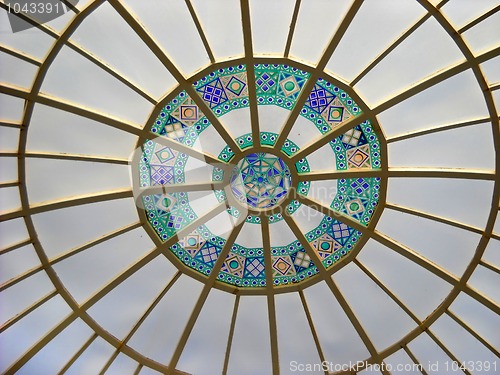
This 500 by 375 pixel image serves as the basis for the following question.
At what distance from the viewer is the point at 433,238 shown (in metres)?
13.3

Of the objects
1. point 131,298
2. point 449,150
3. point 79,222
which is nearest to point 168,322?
point 131,298

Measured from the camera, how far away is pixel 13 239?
42.5ft

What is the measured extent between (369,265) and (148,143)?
22.0 feet

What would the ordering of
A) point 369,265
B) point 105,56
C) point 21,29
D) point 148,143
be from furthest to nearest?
point 369,265 < point 148,143 < point 105,56 < point 21,29

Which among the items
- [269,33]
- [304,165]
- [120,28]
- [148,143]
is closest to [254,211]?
[304,165]

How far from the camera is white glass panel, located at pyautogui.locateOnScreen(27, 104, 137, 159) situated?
1200cm

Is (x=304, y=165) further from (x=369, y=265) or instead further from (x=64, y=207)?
(x=64, y=207)

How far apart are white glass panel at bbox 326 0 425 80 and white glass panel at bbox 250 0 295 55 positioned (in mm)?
1266

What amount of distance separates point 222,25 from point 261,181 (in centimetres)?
411

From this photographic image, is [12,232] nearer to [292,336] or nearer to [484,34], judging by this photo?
[292,336]

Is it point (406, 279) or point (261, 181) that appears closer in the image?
point (261, 181)

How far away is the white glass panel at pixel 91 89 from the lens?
11.4m

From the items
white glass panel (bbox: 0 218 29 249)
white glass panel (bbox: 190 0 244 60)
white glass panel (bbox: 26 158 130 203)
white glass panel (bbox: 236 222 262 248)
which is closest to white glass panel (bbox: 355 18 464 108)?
white glass panel (bbox: 190 0 244 60)

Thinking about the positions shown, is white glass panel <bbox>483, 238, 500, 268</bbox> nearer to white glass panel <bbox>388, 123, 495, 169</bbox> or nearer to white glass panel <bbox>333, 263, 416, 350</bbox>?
white glass panel <bbox>388, 123, 495, 169</bbox>
